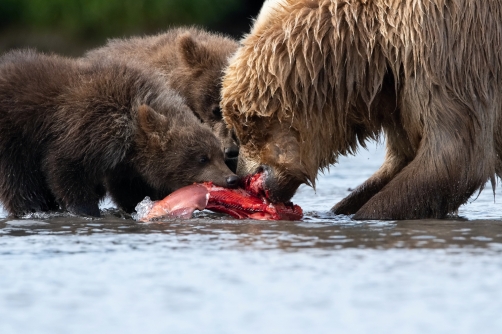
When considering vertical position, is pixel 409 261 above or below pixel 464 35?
below

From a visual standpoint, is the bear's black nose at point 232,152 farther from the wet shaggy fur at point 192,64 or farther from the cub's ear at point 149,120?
the cub's ear at point 149,120

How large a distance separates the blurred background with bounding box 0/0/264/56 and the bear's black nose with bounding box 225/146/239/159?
32.1 feet

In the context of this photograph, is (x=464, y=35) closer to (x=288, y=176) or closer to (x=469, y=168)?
(x=469, y=168)

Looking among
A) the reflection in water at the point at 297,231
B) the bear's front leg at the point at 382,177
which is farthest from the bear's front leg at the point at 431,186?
the bear's front leg at the point at 382,177

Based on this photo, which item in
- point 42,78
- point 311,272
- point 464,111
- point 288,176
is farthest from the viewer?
point 42,78

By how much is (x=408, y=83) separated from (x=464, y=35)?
423mm

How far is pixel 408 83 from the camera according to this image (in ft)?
20.2

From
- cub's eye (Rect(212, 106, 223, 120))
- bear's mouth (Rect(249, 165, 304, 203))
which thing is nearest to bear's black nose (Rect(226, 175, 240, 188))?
bear's mouth (Rect(249, 165, 304, 203))

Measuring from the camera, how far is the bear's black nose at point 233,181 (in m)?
6.77

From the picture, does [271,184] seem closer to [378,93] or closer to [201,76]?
[378,93]

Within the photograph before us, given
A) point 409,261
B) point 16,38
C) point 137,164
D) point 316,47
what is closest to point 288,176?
point 316,47

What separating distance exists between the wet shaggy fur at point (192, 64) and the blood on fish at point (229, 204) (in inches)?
33.7

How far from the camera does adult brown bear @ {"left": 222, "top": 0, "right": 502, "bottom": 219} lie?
6082mm

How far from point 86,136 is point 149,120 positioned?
0.44 meters
